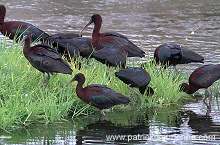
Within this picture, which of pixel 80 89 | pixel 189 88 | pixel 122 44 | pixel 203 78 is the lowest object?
pixel 189 88

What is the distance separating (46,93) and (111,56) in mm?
2016

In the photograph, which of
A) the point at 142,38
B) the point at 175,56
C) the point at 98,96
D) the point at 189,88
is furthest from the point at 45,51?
the point at 142,38

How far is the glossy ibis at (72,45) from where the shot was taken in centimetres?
1094

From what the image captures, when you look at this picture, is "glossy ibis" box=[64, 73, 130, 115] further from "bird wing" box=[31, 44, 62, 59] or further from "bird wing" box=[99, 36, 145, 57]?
"bird wing" box=[99, 36, 145, 57]

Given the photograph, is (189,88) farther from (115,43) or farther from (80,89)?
(80,89)

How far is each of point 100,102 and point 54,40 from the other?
3.14 m

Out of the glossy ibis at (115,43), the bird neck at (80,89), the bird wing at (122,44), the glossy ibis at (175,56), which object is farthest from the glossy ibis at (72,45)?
the bird neck at (80,89)

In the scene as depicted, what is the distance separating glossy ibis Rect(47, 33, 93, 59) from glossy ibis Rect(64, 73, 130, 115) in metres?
2.17

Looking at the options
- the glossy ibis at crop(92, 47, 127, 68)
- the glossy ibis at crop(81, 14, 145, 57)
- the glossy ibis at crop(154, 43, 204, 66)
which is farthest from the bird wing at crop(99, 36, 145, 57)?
the glossy ibis at crop(92, 47, 127, 68)

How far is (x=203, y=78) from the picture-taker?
32.4 ft

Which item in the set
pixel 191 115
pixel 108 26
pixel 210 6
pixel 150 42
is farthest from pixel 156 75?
pixel 210 6

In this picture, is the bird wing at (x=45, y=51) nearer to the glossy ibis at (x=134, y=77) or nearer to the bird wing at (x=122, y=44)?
the glossy ibis at (x=134, y=77)

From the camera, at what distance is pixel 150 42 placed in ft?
48.8

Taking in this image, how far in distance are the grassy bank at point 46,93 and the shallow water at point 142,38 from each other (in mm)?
233
